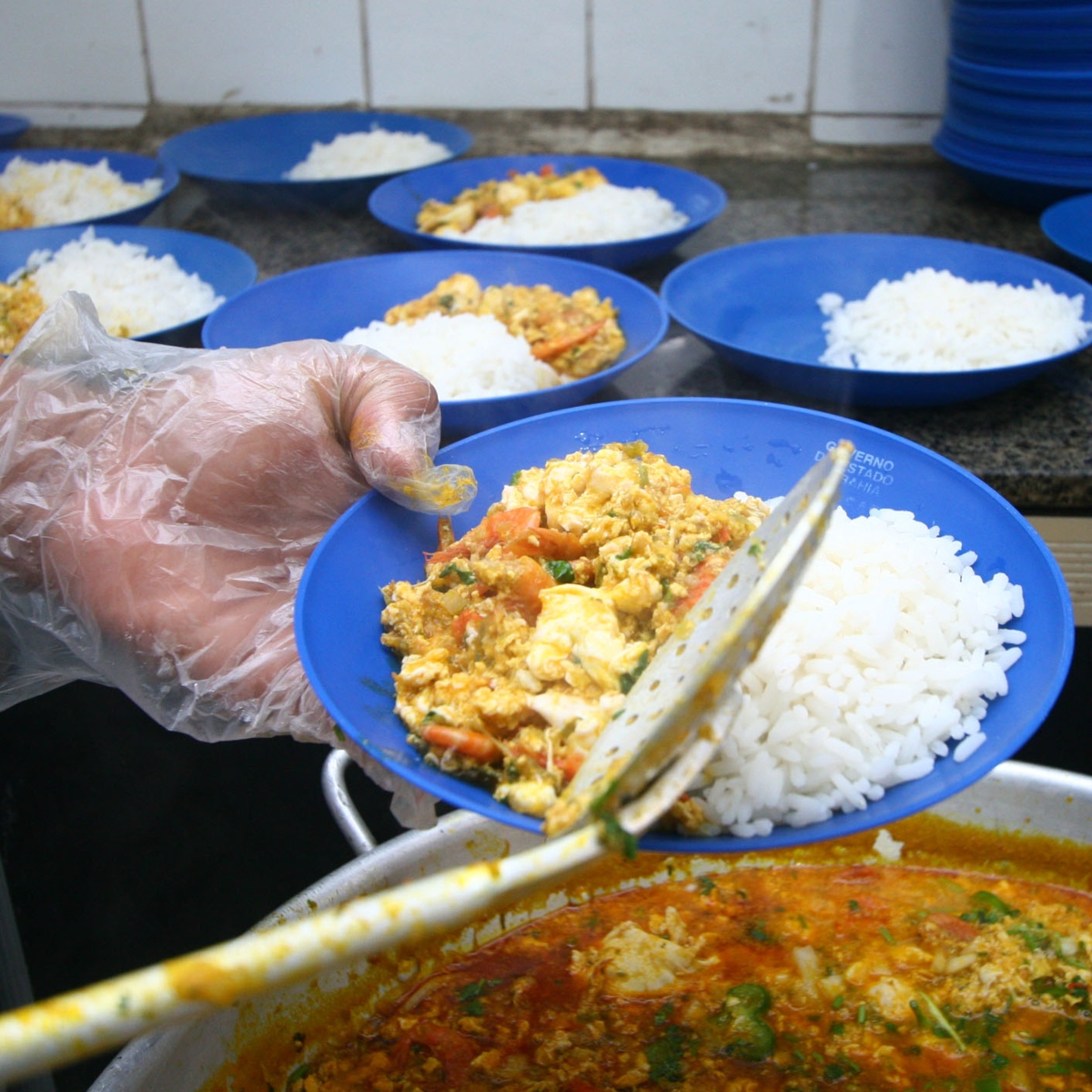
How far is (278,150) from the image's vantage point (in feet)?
10.7

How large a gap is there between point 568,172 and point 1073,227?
4.93 ft

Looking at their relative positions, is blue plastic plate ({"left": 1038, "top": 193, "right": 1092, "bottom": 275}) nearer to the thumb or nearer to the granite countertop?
the granite countertop

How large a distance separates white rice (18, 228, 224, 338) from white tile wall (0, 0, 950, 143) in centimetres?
128

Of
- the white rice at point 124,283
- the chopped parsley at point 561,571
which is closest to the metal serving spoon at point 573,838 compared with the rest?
the chopped parsley at point 561,571

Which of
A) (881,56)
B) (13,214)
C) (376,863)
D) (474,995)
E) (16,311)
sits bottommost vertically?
(474,995)

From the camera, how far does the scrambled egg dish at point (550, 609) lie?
3.18 ft

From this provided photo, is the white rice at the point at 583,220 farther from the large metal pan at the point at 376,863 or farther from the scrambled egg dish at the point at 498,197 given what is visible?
the large metal pan at the point at 376,863

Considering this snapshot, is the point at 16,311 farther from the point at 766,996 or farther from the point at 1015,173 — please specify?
the point at 1015,173

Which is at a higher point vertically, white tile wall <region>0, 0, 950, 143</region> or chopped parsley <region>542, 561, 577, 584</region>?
white tile wall <region>0, 0, 950, 143</region>

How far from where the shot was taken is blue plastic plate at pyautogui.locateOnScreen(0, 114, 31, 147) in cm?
315

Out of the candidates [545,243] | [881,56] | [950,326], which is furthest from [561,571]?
[881,56]

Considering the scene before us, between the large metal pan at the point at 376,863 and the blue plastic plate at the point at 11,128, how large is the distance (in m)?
2.92

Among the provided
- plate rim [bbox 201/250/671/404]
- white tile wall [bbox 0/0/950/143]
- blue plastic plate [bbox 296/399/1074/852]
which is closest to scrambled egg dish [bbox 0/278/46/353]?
plate rim [bbox 201/250/671/404]

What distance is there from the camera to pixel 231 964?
1.91 feet
